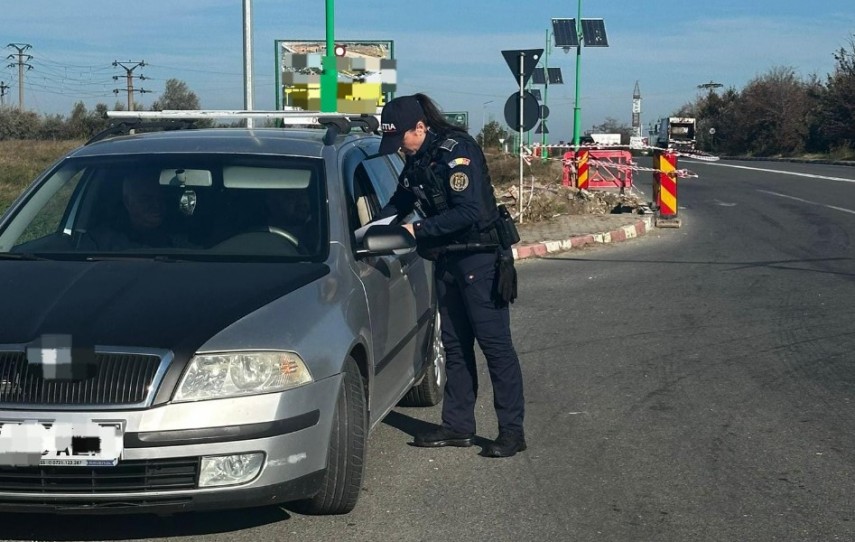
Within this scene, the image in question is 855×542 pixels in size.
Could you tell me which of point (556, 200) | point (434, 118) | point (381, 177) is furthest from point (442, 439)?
point (556, 200)

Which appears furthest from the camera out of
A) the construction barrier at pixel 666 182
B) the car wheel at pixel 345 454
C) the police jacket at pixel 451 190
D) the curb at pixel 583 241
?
the construction barrier at pixel 666 182

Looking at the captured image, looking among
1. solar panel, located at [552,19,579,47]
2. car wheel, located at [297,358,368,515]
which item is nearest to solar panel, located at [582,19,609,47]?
solar panel, located at [552,19,579,47]

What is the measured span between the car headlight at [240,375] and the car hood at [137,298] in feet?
0.28

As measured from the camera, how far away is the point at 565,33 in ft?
140

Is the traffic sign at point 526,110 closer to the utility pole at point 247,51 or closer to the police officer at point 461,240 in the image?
the utility pole at point 247,51

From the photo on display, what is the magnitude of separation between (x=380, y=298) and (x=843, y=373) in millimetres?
3943

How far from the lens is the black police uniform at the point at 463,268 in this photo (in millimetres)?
5234

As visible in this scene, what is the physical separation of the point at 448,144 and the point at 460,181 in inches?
7.8

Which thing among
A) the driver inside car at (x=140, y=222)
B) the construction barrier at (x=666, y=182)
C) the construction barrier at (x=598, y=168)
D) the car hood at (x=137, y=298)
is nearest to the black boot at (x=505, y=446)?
the car hood at (x=137, y=298)

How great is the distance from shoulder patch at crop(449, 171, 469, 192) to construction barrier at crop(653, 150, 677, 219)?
43.3 feet

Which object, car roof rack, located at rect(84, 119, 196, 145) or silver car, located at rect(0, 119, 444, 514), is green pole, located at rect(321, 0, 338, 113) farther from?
silver car, located at rect(0, 119, 444, 514)

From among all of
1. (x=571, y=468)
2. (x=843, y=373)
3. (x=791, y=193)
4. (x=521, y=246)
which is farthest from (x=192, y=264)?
(x=791, y=193)

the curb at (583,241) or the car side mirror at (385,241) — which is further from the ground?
the car side mirror at (385,241)

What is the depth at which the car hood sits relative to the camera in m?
3.84
